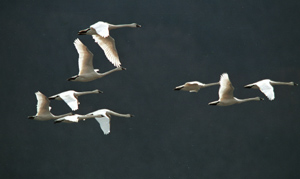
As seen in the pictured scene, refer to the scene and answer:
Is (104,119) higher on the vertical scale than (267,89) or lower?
lower

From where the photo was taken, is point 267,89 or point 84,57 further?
point 84,57

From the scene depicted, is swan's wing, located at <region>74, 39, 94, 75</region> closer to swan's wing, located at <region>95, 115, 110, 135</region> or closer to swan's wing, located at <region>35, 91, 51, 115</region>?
swan's wing, located at <region>35, 91, 51, 115</region>

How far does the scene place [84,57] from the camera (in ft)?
63.0

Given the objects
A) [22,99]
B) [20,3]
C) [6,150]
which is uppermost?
[20,3]

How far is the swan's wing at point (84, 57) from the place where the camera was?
19.1 meters

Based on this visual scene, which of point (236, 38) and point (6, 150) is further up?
point (236, 38)

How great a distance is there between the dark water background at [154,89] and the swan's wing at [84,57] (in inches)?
139

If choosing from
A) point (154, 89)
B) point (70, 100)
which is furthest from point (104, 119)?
point (154, 89)

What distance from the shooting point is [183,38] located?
2320 centimetres

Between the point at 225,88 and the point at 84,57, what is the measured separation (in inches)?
158

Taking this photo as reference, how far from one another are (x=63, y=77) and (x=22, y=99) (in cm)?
154

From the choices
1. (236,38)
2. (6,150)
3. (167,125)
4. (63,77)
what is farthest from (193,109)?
(6,150)

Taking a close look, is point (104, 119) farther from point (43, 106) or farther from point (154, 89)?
point (154, 89)

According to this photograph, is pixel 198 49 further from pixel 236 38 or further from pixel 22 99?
pixel 22 99
